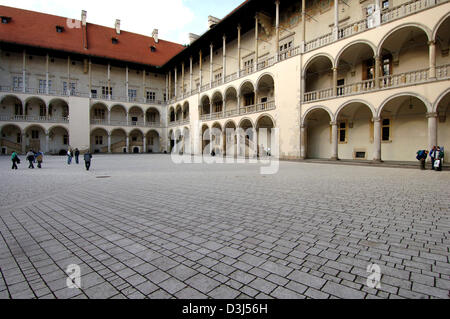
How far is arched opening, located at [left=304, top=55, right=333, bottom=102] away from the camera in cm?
2014

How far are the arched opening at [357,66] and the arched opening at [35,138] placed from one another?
41.1 meters

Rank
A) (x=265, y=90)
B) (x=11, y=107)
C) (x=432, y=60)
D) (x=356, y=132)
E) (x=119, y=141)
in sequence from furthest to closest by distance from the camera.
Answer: (x=119, y=141) → (x=11, y=107) → (x=265, y=90) → (x=356, y=132) → (x=432, y=60)

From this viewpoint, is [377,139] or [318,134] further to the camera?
[318,134]

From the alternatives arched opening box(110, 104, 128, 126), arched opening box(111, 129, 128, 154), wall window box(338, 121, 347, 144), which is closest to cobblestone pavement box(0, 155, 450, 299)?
wall window box(338, 121, 347, 144)

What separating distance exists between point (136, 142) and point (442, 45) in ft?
141

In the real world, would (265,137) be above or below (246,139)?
above

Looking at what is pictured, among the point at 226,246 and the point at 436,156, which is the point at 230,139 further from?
the point at 226,246

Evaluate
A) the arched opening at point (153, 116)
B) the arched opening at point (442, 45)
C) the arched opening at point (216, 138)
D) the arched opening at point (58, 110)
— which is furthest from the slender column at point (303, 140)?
the arched opening at point (58, 110)

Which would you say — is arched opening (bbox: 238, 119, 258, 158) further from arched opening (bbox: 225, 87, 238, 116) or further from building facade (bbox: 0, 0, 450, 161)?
arched opening (bbox: 225, 87, 238, 116)

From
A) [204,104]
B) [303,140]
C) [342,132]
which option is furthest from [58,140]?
[342,132]

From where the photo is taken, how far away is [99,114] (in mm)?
42219
